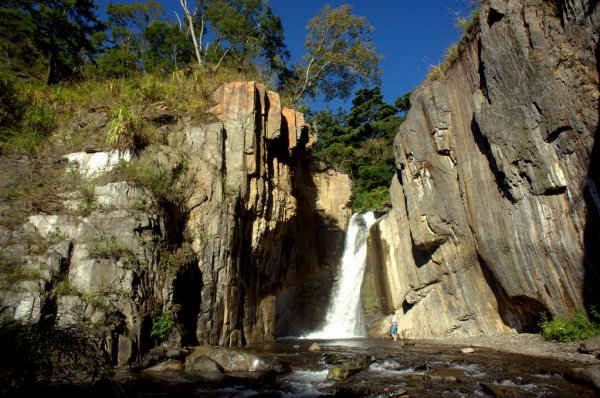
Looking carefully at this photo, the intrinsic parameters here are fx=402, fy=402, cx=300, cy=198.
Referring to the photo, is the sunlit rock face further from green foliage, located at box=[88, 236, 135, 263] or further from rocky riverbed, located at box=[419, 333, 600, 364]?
rocky riverbed, located at box=[419, 333, 600, 364]

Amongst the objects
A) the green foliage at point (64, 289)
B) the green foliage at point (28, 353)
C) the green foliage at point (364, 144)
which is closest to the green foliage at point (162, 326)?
the green foliage at point (64, 289)

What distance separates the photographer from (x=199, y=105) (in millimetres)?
16938

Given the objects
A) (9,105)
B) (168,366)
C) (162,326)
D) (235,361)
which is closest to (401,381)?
(235,361)

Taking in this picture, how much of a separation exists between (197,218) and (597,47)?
41.4 ft

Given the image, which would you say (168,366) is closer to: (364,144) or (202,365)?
(202,365)

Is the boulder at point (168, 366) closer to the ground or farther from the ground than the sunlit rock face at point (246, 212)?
closer to the ground

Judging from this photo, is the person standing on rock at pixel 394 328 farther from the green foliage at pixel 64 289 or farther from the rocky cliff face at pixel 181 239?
the green foliage at pixel 64 289

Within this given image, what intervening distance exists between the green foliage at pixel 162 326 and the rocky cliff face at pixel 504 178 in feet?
34.4

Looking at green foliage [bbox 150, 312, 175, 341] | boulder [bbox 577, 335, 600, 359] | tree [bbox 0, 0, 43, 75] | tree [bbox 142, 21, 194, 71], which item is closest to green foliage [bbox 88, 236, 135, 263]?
green foliage [bbox 150, 312, 175, 341]

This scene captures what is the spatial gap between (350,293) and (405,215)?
6.42 meters

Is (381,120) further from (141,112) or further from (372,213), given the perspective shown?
(141,112)

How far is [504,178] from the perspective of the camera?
516 inches

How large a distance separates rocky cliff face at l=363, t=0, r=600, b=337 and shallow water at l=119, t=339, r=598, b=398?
333 centimetres

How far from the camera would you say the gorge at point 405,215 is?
33.4 feet
